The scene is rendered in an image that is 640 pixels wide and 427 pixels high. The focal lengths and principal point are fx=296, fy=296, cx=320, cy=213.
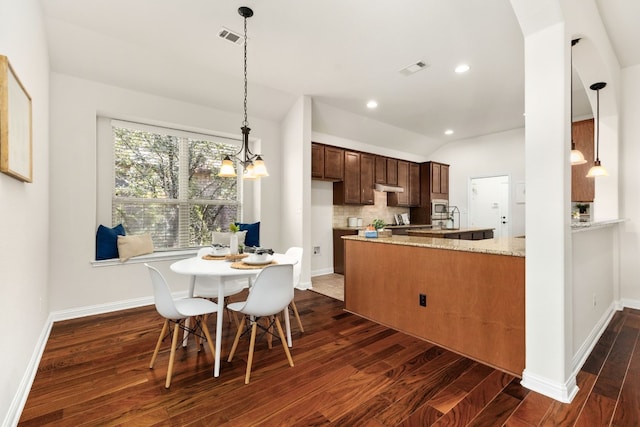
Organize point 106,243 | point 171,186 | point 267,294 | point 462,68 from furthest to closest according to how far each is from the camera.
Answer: point 171,186 < point 462,68 < point 106,243 < point 267,294

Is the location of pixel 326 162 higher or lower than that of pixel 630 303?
higher

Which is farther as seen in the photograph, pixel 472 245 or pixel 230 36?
pixel 230 36

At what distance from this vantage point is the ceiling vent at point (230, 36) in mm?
2895

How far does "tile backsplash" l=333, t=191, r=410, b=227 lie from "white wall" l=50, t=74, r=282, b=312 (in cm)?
322

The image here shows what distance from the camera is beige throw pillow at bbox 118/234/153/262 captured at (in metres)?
3.54

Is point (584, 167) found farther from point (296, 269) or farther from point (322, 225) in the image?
point (296, 269)

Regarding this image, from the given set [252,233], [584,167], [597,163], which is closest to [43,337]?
[252,233]

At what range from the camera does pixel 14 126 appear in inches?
66.2

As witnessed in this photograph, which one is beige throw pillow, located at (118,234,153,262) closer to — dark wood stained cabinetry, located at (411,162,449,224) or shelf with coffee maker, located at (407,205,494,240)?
shelf with coffee maker, located at (407,205,494,240)

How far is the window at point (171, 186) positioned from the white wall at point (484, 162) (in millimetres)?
5226

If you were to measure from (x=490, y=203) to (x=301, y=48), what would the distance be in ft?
18.3

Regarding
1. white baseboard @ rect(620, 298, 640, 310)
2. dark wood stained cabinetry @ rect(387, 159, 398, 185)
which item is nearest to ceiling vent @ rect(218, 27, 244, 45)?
dark wood stained cabinetry @ rect(387, 159, 398, 185)

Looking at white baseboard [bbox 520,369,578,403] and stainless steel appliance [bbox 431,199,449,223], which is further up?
stainless steel appliance [bbox 431,199,449,223]

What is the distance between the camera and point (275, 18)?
2.72m
